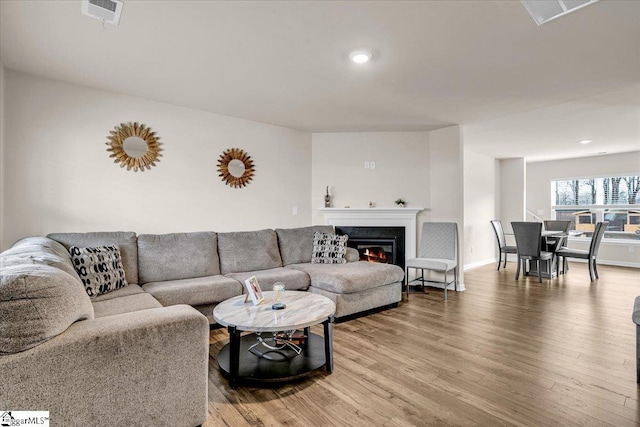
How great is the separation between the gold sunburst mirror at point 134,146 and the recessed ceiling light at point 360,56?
237cm

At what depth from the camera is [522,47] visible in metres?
2.42

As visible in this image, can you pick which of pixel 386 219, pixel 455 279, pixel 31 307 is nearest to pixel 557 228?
pixel 455 279

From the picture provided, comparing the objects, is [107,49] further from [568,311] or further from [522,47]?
[568,311]

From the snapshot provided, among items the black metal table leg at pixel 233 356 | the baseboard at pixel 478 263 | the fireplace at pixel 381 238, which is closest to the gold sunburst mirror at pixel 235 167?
the fireplace at pixel 381 238

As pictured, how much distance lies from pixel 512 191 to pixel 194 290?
7.33 metres

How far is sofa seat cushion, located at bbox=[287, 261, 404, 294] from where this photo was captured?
11.0 ft

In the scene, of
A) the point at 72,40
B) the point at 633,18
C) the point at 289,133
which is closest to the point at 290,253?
the point at 289,133

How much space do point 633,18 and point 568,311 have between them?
118 inches

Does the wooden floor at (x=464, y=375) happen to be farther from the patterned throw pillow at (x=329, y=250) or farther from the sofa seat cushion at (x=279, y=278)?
the patterned throw pillow at (x=329, y=250)

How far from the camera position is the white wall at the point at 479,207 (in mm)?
6527

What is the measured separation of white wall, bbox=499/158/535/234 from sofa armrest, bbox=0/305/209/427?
306 inches

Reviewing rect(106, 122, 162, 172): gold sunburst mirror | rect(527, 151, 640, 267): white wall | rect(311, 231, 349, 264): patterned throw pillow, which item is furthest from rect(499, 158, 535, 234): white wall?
rect(106, 122, 162, 172): gold sunburst mirror

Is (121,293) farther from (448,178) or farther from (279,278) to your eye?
(448,178)

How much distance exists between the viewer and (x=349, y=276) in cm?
341
